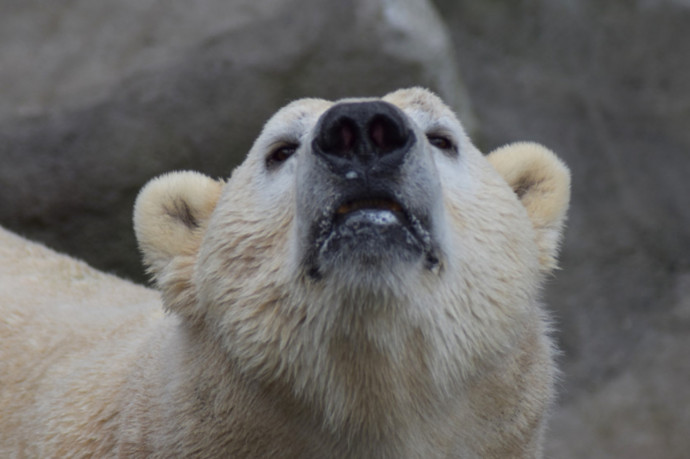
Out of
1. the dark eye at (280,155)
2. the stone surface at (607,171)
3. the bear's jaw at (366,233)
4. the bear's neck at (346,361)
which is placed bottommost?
the bear's neck at (346,361)

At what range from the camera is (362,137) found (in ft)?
6.56

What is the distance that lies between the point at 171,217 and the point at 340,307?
0.99m

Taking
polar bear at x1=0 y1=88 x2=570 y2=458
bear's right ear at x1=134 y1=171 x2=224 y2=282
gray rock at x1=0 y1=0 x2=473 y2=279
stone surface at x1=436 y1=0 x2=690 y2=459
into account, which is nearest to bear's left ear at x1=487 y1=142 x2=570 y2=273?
polar bear at x1=0 y1=88 x2=570 y2=458

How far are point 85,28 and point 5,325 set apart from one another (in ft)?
7.32

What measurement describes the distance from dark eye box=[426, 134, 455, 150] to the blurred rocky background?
7.40 ft

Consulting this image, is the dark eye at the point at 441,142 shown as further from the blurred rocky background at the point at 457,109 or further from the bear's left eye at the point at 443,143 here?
the blurred rocky background at the point at 457,109

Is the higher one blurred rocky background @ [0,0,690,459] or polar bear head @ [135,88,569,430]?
blurred rocky background @ [0,0,690,459]

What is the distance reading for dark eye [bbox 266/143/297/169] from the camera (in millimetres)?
2578

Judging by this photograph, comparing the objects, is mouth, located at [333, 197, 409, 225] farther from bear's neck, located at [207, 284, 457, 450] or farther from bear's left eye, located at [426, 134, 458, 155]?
bear's left eye, located at [426, 134, 458, 155]

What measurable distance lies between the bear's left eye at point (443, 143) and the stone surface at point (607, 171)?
328 centimetres

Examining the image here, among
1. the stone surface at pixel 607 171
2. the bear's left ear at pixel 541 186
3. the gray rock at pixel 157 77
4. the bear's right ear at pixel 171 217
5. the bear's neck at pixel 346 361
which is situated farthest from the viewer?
the stone surface at pixel 607 171

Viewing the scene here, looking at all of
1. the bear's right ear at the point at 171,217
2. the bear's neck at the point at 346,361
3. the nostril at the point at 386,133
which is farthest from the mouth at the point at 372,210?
the bear's right ear at the point at 171,217

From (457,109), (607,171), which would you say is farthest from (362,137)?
(607,171)

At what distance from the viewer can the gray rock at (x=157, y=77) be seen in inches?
189
